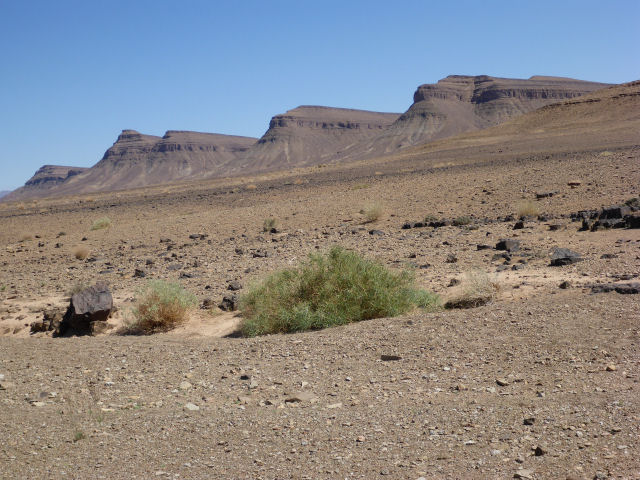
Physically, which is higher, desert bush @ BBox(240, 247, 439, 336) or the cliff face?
the cliff face

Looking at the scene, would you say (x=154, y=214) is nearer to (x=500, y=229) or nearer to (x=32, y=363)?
(x=500, y=229)

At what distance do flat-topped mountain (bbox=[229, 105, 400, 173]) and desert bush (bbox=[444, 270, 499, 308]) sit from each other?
489ft

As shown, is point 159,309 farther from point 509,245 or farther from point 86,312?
point 509,245

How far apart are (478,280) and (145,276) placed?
25.1 feet

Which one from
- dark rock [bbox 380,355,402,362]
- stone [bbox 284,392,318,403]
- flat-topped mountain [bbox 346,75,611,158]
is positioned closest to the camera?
stone [bbox 284,392,318,403]

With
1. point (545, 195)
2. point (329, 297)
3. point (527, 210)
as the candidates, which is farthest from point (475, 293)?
point (545, 195)

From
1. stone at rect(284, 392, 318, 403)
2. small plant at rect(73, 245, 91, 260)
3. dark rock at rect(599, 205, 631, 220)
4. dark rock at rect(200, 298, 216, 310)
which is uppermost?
dark rock at rect(599, 205, 631, 220)

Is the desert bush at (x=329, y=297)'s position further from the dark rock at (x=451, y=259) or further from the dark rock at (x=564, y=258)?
the dark rock at (x=451, y=259)

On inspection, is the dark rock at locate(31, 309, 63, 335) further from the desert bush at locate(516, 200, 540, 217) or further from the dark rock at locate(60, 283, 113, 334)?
the desert bush at locate(516, 200, 540, 217)

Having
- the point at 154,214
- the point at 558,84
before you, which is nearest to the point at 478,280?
the point at 154,214

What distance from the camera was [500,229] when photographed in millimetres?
14320

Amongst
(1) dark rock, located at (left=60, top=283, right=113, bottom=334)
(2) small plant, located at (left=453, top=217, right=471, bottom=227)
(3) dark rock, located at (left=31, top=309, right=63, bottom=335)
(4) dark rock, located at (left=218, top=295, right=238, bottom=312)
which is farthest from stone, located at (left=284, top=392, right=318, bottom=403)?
(2) small plant, located at (left=453, top=217, right=471, bottom=227)

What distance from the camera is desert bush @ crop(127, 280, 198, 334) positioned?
9.10m

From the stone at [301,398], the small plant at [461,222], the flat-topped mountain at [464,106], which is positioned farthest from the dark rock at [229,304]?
the flat-topped mountain at [464,106]
